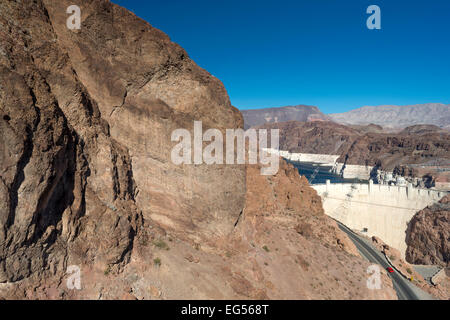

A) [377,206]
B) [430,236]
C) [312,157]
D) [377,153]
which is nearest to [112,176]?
[430,236]

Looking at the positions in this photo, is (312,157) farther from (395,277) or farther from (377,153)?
(395,277)

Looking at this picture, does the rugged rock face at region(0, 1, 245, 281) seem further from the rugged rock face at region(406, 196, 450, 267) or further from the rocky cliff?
the rocky cliff

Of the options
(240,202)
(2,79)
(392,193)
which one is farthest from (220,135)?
(392,193)

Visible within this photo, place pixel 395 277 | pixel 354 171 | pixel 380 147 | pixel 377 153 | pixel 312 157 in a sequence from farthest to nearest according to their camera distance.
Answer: pixel 312 157, pixel 380 147, pixel 377 153, pixel 354 171, pixel 395 277

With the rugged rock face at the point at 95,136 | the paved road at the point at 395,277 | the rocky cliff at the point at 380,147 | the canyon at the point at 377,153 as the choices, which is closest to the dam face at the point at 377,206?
the paved road at the point at 395,277

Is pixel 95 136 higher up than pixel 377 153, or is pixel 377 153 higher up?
pixel 377 153

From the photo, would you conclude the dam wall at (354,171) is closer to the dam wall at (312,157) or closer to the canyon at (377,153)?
the canyon at (377,153)
